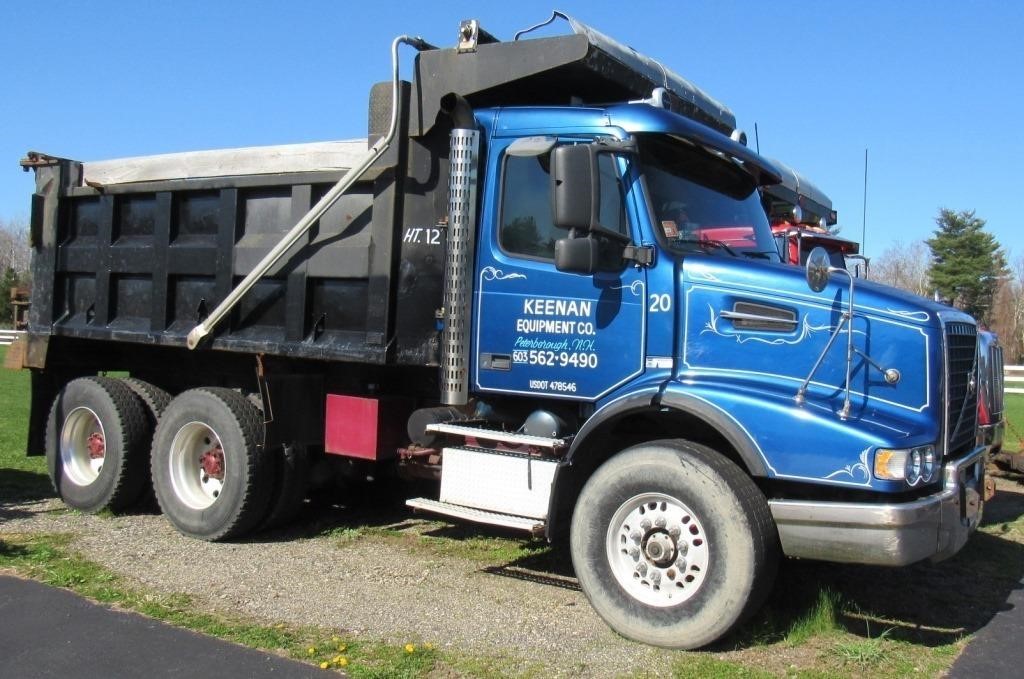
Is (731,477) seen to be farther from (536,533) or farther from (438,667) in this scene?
(438,667)

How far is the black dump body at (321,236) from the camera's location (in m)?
6.21

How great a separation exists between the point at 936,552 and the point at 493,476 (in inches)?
98.3

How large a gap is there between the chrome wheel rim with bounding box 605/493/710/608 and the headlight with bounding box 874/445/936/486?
93cm

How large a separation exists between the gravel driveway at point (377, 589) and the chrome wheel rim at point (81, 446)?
2.03ft

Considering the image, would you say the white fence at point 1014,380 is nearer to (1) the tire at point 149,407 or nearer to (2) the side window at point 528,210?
(1) the tire at point 149,407

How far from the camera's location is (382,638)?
5086 mm

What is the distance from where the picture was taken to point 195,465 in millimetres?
7543

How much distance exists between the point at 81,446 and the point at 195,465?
5.33ft

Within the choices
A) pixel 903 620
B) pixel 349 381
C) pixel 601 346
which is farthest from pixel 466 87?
pixel 903 620

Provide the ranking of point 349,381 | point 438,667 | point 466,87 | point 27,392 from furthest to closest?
point 27,392 → point 349,381 → point 466,87 → point 438,667

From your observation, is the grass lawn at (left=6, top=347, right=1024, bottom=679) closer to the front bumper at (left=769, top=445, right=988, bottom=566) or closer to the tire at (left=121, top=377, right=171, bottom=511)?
the front bumper at (left=769, top=445, right=988, bottom=566)

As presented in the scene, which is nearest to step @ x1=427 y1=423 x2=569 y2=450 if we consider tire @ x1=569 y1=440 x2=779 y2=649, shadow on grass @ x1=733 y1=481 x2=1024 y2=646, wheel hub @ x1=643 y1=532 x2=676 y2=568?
tire @ x1=569 y1=440 x2=779 y2=649

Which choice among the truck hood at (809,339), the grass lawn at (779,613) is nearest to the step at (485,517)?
the grass lawn at (779,613)

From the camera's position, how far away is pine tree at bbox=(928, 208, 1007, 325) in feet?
178
